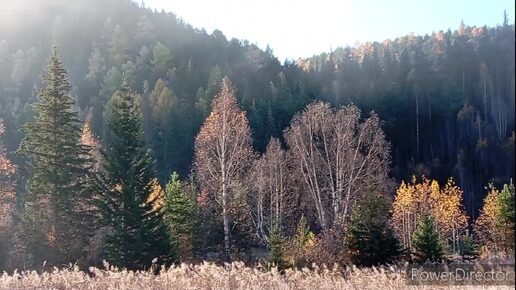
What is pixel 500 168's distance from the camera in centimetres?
6794

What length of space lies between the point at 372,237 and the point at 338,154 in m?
7.12

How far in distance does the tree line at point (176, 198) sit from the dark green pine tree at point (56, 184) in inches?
1.5

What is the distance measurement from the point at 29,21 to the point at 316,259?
8301 cm

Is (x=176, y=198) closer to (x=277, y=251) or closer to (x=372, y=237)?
(x=277, y=251)

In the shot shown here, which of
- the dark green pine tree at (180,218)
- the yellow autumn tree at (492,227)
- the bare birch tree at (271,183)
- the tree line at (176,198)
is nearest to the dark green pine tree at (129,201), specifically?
the tree line at (176,198)

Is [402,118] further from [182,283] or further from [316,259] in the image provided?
[182,283]

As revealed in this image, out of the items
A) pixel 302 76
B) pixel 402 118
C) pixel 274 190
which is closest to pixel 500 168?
pixel 402 118

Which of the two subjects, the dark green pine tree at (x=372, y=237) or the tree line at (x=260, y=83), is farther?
the tree line at (x=260, y=83)

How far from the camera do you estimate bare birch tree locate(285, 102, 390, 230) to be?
20.0 metres

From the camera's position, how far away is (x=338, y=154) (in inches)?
800

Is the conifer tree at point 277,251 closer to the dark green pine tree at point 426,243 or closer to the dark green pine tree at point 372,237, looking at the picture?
the dark green pine tree at point 372,237

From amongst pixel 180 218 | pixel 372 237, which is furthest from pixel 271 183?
pixel 372 237

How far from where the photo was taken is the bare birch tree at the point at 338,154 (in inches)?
789

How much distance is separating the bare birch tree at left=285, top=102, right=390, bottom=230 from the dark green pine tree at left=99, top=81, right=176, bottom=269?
20.2 ft
